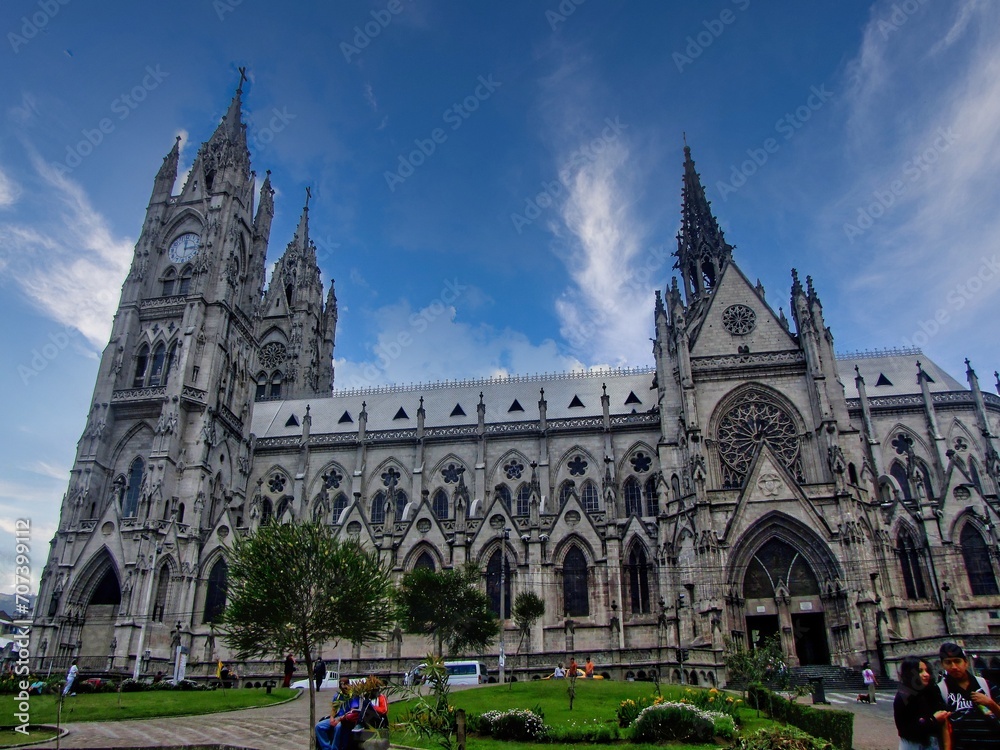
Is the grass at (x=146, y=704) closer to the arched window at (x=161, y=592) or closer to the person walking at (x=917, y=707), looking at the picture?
the arched window at (x=161, y=592)

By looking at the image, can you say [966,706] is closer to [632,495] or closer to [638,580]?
[638,580]

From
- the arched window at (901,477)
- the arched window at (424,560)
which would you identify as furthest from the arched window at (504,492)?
the arched window at (901,477)

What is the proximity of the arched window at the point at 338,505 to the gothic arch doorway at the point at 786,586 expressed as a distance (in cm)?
2846

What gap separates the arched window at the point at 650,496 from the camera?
4694cm

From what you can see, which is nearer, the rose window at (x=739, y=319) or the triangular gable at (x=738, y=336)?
the triangular gable at (x=738, y=336)

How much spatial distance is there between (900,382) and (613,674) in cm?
3125

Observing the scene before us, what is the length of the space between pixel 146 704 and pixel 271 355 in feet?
159

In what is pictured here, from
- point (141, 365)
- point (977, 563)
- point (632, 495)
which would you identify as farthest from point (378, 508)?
point (977, 563)

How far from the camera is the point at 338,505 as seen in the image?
5253 cm

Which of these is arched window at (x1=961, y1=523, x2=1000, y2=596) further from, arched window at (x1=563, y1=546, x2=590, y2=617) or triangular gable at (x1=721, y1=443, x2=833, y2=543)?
arched window at (x1=563, y1=546, x2=590, y2=617)

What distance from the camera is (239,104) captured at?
63844 mm

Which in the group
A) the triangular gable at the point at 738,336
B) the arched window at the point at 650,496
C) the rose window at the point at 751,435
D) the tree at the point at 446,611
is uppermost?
the triangular gable at the point at 738,336

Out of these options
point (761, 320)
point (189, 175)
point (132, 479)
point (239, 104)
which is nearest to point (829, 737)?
point (761, 320)

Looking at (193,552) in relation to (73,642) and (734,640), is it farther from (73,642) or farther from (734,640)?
(734,640)
